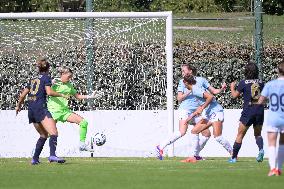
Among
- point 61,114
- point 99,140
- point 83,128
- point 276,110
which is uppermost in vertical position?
point 276,110

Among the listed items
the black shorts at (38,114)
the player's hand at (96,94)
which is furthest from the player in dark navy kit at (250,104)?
the black shorts at (38,114)

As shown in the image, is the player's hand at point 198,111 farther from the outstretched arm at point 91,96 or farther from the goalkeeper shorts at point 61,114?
the goalkeeper shorts at point 61,114

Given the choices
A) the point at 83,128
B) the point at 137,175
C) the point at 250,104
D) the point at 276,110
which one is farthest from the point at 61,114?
the point at 276,110

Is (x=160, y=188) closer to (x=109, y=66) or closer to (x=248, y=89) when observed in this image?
(x=248, y=89)

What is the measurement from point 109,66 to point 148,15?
2.30 meters

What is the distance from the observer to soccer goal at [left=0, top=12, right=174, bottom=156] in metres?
23.9

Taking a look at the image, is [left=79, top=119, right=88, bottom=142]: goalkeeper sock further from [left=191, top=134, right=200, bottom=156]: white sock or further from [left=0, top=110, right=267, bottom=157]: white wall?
[left=191, top=134, right=200, bottom=156]: white sock

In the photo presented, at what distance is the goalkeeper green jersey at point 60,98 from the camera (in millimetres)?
21734

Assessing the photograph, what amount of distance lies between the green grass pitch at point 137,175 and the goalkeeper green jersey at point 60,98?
6.15 ft

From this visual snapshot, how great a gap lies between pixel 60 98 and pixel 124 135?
223 cm

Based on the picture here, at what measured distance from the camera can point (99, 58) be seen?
24.5 m

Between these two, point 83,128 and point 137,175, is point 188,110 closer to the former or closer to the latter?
point 83,128

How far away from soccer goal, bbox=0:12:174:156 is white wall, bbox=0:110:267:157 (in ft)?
0.10

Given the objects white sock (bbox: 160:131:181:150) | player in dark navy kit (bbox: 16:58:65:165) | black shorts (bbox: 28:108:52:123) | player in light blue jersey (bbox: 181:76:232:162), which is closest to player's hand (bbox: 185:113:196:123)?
player in light blue jersey (bbox: 181:76:232:162)
